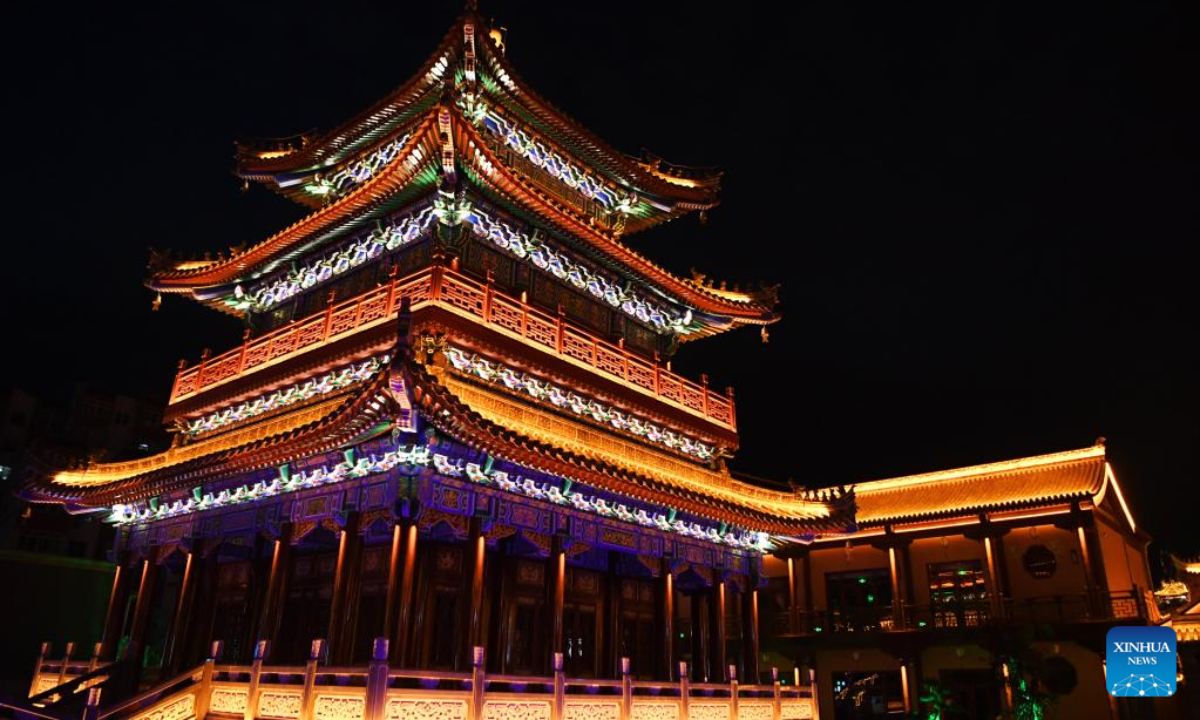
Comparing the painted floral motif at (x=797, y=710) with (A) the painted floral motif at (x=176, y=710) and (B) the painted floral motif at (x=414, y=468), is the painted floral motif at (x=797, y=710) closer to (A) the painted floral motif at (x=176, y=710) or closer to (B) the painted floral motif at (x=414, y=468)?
(B) the painted floral motif at (x=414, y=468)

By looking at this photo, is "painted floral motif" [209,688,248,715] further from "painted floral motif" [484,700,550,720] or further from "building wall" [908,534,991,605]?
"building wall" [908,534,991,605]

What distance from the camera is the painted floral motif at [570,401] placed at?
1391 centimetres

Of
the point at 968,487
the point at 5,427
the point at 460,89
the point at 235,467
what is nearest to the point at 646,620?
the point at 235,467

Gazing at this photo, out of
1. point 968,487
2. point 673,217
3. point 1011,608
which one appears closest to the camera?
point 673,217

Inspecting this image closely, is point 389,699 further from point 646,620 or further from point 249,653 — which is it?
point 646,620

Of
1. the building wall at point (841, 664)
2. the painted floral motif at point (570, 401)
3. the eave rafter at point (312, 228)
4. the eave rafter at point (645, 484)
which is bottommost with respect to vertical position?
the building wall at point (841, 664)

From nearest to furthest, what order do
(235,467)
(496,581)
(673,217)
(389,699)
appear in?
(389,699) → (235,467) → (496,581) → (673,217)

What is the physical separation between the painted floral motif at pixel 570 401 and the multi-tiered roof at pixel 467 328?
0.04 m

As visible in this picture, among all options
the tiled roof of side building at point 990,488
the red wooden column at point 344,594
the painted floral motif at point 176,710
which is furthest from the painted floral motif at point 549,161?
the tiled roof of side building at point 990,488

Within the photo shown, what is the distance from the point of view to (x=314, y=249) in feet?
57.1

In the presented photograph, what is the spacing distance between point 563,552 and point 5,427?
140 feet

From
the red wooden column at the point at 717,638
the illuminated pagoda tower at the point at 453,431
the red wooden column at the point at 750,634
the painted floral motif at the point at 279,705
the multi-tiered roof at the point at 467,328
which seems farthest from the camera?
the red wooden column at the point at 717,638

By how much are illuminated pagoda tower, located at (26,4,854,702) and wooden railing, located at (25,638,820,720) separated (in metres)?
1.15

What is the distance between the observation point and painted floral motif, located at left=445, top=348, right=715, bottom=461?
45.6 ft
